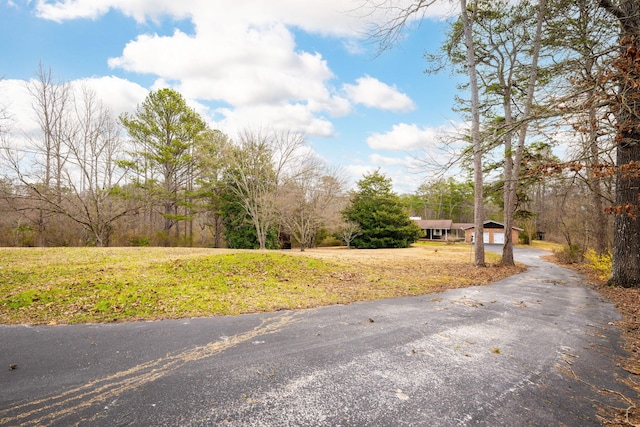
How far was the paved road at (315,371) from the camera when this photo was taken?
8.18ft

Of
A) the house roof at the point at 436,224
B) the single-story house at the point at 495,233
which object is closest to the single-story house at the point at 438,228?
the house roof at the point at 436,224

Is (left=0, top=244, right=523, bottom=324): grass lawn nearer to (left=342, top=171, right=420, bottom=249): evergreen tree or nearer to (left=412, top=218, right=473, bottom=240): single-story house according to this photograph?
(left=342, top=171, right=420, bottom=249): evergreen tree

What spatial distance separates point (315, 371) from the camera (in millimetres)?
3250

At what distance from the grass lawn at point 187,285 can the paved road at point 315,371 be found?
2.66 ft

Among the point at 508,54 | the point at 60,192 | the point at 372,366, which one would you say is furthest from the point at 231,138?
the point at 372,366

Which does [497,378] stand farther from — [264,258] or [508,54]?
[508,54]

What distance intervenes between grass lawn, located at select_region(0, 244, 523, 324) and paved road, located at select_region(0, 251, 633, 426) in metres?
0.81

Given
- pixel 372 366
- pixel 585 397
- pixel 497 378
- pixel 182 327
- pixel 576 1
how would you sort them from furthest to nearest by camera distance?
pixel 576 1 → pixel 182 327 → pixel 372 366 → pixel 497 378 → pixel 585 397

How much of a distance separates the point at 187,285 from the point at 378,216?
28.1 meters

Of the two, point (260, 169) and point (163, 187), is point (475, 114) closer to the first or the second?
point (260, 169)

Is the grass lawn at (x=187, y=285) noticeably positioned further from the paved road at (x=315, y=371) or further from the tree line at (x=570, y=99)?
the tree line at (x=570, y=99)

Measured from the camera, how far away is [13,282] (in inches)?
277

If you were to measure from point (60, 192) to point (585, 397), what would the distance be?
26.2 m

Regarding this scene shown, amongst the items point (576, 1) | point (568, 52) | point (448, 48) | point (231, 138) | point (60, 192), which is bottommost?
point (60, 192)
